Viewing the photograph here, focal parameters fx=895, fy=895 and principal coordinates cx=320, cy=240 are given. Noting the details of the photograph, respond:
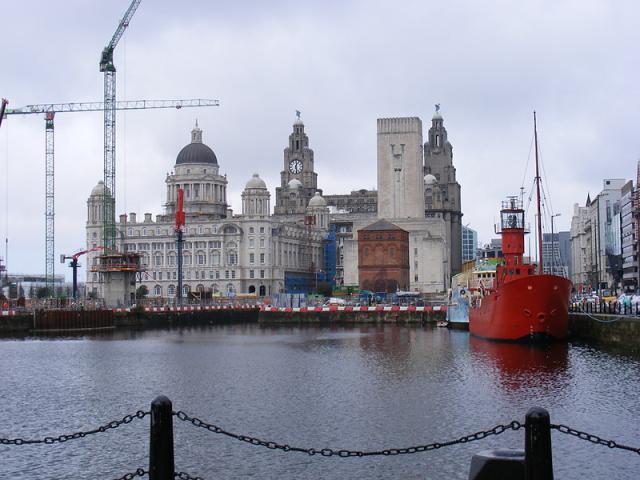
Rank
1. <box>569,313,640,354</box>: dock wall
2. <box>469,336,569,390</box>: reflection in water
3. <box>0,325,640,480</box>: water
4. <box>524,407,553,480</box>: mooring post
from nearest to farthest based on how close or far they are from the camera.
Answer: <box>524,407,553,480</box>: mooring post → <box>0,325,640,480</box>: water → <box>469,336,569,390</box>: reflection in water → <box>569,313,640,354</box>: dock wall

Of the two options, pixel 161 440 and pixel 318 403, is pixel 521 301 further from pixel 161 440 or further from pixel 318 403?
pixel 161 440

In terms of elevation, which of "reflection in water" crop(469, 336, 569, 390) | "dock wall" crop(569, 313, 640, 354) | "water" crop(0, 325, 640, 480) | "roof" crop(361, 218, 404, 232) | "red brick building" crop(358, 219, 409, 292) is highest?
"roof" crop(361, 218, 404, 232)

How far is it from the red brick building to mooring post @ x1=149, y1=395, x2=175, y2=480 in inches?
5264

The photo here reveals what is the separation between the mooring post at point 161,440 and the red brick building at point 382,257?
439 feet

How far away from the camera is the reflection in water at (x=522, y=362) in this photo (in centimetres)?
4156

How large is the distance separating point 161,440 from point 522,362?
1489 inches

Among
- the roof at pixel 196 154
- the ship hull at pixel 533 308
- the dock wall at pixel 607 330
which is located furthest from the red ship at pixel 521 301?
the roof at pixel 196 154

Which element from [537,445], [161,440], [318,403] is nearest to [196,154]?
[318,403]

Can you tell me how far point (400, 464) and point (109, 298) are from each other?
96.3m

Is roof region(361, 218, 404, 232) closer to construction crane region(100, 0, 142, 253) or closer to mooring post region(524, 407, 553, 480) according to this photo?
construction crane region(100, 0, 142, 253)

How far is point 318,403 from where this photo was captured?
36.0m

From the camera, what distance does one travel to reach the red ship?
57844 mm

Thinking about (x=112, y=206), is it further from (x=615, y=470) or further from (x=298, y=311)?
(x=615, y=470)

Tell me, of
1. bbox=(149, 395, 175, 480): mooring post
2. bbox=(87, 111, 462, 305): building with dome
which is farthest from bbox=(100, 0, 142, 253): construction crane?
bbox=(149, 395, 175, 480): mooring post
